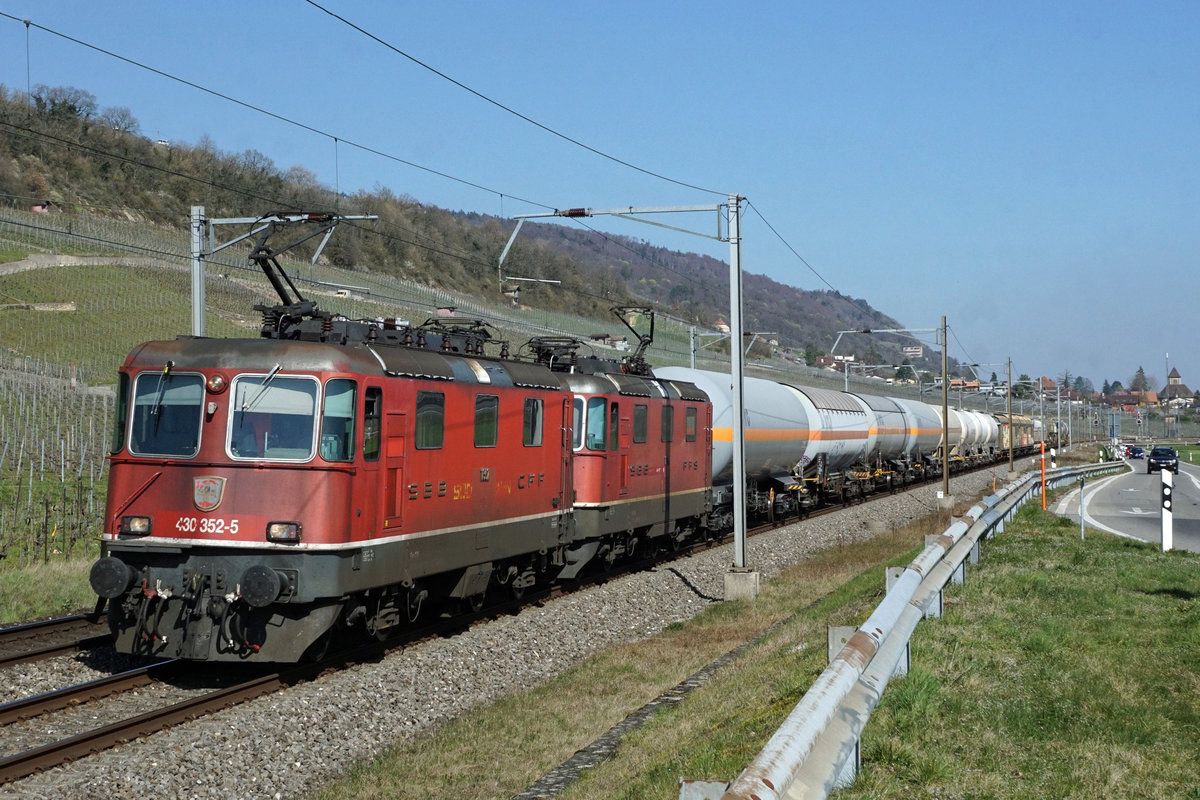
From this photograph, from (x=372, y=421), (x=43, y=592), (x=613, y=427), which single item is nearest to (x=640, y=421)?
(x=613, y=427)

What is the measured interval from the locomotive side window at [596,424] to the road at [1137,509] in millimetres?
9857

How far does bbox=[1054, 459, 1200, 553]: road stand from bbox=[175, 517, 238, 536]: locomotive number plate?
16136 millimetres

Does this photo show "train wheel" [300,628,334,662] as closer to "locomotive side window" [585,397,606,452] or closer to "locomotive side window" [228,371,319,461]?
"locomotive side window" [228,371,319,461]

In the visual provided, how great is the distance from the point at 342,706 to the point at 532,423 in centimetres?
663

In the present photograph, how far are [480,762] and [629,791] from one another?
9.55ft

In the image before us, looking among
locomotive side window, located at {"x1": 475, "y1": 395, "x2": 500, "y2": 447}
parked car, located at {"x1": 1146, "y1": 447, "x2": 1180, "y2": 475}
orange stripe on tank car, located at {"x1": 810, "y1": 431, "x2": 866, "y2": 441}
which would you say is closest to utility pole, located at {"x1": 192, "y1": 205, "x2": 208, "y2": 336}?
locomotive side window, located at {"x1": 475, "y1": 395, "x2": 500, "y2": 447}

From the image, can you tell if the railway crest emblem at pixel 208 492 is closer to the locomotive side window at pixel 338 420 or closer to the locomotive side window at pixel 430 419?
the locomotive side window at pixel 338 420

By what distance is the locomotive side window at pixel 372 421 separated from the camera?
12398mm

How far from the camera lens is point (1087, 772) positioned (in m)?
5.67

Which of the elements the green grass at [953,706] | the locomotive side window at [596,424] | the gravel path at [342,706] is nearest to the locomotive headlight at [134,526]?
the gravel path at [342,706]

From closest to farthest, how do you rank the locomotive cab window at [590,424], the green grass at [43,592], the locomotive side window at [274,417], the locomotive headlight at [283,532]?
the locomotive headlight at [283,532]
the locomotive side window at [274,417]
the green grass at [43,592]
the locomotive cab window at [590,424]

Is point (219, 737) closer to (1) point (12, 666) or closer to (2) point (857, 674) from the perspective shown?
(1) point (12, 666)

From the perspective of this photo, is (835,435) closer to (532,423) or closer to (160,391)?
(532,423)

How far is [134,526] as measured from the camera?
11.8 meters
